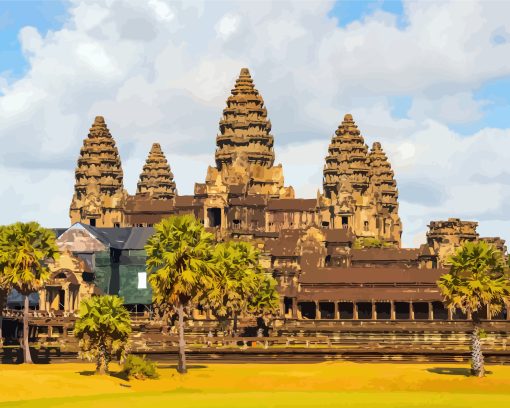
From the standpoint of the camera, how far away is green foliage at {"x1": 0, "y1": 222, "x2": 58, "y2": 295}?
288 ft

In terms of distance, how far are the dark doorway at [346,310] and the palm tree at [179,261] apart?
56360 millimetres

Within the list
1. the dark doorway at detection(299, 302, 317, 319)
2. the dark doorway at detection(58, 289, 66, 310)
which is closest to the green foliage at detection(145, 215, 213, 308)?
the dark doorway at detection(58, 289, 66, 310)

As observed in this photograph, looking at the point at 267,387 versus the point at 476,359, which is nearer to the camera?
the point at 267,387

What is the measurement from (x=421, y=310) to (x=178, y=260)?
61.2 metres

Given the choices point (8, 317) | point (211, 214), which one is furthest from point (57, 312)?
point (211, 214)

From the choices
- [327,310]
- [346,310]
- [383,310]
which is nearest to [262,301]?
[327,310]

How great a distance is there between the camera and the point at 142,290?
136 meters

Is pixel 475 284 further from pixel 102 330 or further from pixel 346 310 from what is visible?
pixel 346 310

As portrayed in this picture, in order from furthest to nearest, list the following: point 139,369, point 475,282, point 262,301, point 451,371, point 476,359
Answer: point 262,301, point 451,371, point 475,282, point 476,359, point 139,369

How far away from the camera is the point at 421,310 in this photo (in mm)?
133750

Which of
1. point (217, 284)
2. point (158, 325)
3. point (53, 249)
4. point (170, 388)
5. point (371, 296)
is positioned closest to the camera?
point (170, 388)

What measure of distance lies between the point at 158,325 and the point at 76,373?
35.5 meters

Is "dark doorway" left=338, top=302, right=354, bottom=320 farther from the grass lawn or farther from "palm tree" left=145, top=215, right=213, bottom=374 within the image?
"palm tree" left=145, top=215, right=213, bottom=374

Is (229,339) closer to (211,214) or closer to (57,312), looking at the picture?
(57,312)
